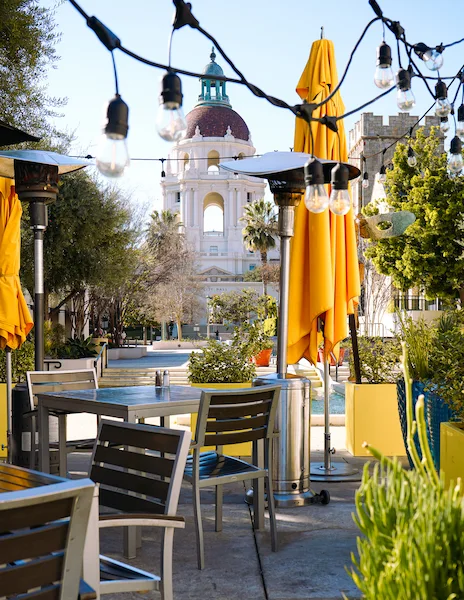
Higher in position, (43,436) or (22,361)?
(22,361)

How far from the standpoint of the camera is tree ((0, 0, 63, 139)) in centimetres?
932

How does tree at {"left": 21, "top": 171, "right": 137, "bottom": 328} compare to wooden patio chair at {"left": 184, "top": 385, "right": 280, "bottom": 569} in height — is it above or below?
above

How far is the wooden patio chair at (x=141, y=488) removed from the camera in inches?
96.3

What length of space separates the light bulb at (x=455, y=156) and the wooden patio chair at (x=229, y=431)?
6.94 feet

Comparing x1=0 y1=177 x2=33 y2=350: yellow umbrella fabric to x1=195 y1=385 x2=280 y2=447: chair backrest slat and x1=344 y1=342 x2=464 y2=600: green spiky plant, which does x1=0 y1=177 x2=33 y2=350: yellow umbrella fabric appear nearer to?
x1=195 y1=385 x2=280 y2=447: chair backrest slat

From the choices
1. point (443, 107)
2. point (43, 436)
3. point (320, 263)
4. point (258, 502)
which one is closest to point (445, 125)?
point (443, 107)

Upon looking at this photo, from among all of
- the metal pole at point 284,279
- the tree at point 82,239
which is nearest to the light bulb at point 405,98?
the metal pole at point 284,279

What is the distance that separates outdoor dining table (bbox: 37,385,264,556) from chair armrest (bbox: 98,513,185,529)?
1492 mm

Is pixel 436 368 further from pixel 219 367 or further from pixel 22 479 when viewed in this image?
pixel 22 479

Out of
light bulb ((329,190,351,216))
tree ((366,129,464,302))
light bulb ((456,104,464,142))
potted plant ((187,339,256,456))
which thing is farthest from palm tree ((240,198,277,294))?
light bulb ((329,190,351,216))

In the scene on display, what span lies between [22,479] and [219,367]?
179 inches

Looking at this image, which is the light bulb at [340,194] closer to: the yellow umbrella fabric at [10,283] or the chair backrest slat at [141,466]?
the chair backrest slat at [141,466]

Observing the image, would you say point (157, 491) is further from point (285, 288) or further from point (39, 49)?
point (39, 49)

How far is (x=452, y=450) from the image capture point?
3521mm
